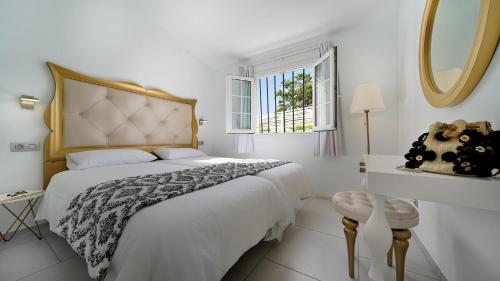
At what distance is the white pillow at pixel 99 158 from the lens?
1829 millimetres

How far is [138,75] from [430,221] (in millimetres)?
3673

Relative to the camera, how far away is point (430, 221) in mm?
1325

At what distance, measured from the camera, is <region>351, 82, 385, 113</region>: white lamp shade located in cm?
208

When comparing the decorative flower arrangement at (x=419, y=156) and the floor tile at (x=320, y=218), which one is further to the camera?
the floor tile at (x=320, y=218)

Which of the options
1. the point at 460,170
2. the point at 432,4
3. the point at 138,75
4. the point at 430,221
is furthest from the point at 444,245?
the point at 138,75

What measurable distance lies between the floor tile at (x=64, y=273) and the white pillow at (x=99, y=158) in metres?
0.87

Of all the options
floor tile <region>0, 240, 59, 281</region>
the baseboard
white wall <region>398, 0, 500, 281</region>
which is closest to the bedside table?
floor tile <region>0, 240, 59, 281</region>

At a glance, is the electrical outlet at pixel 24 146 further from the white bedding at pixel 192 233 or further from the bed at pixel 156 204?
the white bedding at pixel 192 233

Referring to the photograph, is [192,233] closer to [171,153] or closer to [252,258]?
[252,258]

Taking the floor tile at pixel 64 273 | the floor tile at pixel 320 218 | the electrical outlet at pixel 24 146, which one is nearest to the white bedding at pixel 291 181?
the floor tile at pixel 320 218

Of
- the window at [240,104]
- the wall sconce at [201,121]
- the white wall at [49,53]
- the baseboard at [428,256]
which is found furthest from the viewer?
the wall sconce at [201,121]

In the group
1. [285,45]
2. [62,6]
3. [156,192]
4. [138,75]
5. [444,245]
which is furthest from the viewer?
[285,45]

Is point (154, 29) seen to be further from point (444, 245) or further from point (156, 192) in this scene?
point (444, 245)

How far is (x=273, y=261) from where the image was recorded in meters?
1.33
